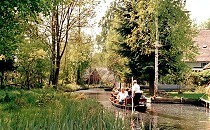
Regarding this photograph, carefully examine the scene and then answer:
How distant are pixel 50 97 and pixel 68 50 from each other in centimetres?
4045

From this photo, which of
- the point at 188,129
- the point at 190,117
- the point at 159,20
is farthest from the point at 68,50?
the point at 188,129

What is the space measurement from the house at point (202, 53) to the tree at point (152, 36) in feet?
65.6

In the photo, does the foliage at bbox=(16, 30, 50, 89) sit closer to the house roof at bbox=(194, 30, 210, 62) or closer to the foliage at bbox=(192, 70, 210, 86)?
the foliage at bbox=(192, 70, 210, 86)

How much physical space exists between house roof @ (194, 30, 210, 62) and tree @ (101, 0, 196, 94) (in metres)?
21.4

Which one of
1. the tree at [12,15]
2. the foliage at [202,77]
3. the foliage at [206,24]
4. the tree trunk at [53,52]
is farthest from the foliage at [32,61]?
the foliage at [206,24]

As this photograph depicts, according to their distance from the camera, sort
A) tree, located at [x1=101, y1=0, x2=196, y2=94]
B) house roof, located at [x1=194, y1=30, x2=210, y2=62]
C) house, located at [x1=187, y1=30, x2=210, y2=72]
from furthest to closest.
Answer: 1. house roof, located at [x1=194, y1=30, x2=210, y2=62]
2. house, located at [x1=187, y1=30, x2=210, y2=72]
3. tree, located at [x1=101, y1=0, x2=196, y2=94]

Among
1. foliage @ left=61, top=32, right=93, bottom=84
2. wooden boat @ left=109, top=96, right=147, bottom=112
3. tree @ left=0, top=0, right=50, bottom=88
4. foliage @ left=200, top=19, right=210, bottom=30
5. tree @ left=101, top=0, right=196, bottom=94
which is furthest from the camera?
foliage @ left=200, top=19, right=210, bottom=30

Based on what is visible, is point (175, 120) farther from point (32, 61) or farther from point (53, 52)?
point (53, 52)

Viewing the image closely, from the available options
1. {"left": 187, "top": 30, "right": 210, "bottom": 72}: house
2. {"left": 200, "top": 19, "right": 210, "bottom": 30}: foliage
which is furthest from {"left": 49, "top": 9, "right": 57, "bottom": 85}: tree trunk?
{"left": 200, "top": 19, "right": 210, "bottom": 30}: foliage

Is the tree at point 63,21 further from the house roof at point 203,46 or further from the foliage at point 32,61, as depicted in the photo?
the house roof at point 203,46

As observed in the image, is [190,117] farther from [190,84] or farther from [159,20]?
[190,84]

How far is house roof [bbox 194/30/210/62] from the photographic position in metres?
57.3

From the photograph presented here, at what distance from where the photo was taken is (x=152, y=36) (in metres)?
34.7

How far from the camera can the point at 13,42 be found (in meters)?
18.5
